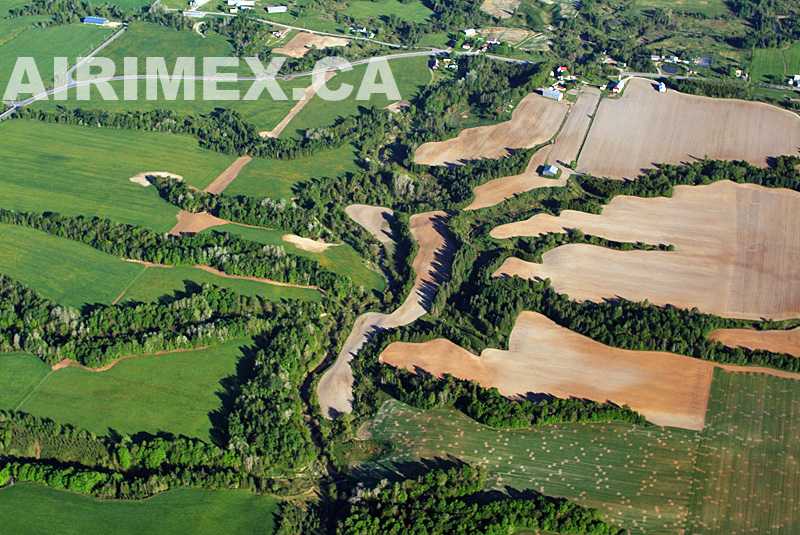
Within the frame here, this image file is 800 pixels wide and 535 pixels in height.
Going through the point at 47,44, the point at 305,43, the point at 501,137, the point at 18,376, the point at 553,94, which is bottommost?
the point at 18,376

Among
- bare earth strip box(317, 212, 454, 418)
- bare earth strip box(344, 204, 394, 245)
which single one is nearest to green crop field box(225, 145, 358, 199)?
bare earth strip box(344, 204, 394, 245)

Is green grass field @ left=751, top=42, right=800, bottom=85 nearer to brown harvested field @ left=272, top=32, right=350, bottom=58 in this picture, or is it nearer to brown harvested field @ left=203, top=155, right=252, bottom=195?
brown harvested field @ left=272, top=32, right=350, bottom=58

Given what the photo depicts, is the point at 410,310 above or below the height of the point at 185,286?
above

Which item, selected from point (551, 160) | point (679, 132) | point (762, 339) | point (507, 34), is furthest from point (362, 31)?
point (762, 339)

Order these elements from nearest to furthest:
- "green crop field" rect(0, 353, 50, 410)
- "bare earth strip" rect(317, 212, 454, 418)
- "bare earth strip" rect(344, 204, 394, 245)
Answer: "green crop field" rect(0, 353, 50, 410)
"bare earth strip" rect(317, 212, 454, 418)
"bare earth strip" rect(344, 204, 394, 245)

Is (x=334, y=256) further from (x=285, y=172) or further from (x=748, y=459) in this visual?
(x=748, y=459)

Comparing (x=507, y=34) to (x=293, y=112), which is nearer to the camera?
(x=293, y=112)

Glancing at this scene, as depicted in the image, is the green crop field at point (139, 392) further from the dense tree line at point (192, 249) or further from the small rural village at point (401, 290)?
the dense tree line at point (192, 249)
